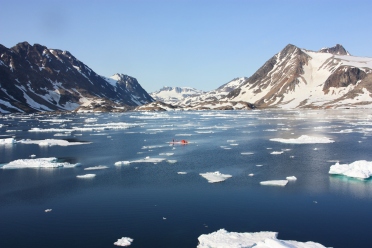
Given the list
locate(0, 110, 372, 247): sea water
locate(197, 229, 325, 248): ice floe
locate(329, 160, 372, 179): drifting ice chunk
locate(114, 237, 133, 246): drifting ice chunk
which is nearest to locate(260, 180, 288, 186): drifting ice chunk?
locate(0, 110, 372, 247): sea water

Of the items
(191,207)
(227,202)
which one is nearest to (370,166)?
(227,202)

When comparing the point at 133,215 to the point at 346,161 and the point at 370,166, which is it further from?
the point at 346,161

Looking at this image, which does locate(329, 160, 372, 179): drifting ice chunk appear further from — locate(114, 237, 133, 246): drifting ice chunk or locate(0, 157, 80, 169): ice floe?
locate(0, 157, 80, 169): ice floe

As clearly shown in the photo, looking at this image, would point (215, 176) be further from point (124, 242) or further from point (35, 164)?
point (35, 164)

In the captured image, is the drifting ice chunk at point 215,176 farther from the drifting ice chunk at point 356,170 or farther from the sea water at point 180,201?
the drifting ice chunk at point 356,170

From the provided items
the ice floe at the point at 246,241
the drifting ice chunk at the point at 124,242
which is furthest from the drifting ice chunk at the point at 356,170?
the drifting ice chunk at the point at 124,242
